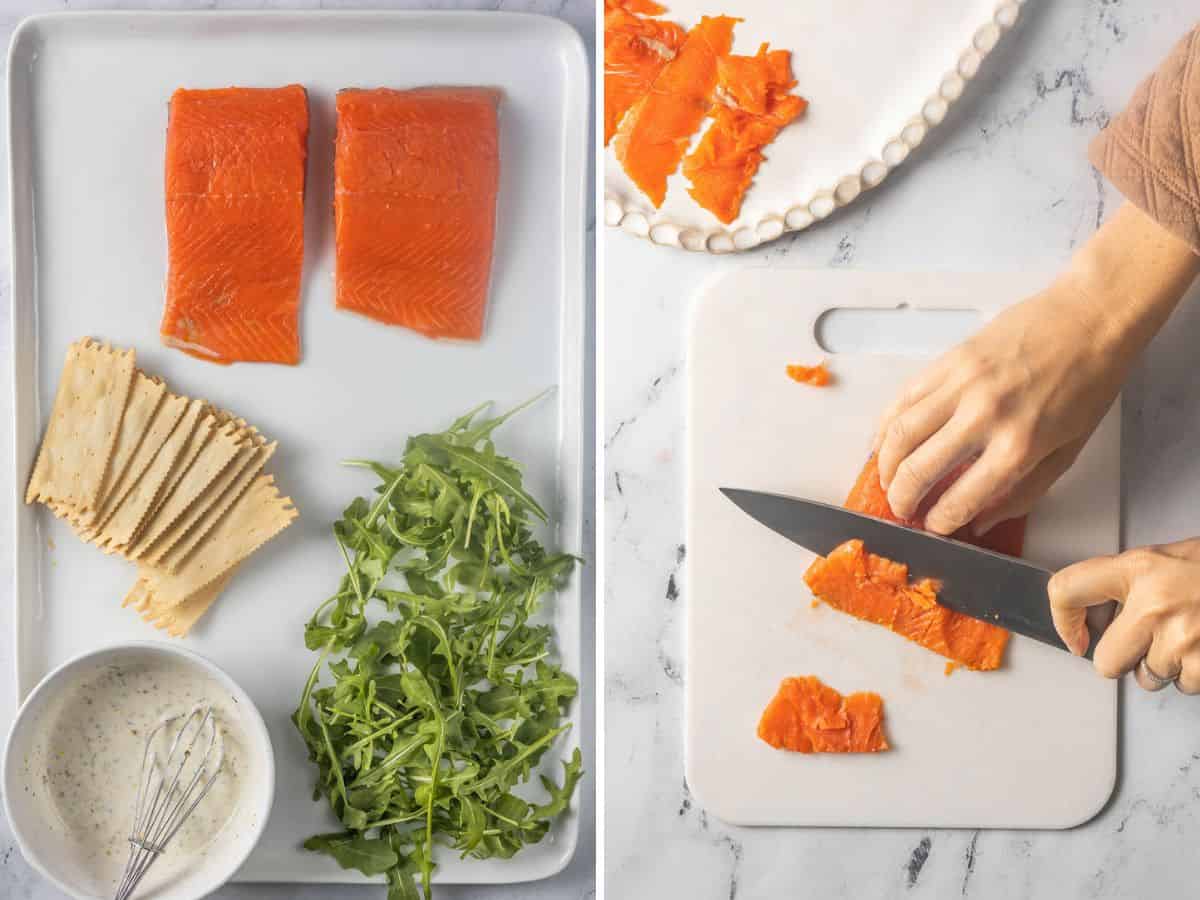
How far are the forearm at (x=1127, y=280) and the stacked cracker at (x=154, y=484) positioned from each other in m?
0.58

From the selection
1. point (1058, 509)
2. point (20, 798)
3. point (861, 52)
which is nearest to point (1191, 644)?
point (1058, 509)

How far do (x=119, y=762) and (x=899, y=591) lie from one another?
612 mm

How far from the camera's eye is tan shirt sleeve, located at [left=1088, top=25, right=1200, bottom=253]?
0.56 m

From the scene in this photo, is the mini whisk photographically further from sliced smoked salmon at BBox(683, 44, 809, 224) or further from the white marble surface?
sliced smoked salmon at BBox(683, 44, 809, 224)

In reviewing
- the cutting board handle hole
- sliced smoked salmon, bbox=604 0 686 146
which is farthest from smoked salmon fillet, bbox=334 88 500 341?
the cutting board handle hole

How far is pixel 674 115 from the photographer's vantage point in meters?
0.69

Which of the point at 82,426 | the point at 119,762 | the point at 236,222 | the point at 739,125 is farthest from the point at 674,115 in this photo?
the point at 119,762

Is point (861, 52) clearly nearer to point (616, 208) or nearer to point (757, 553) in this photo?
point (616, 208)

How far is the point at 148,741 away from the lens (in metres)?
0.89

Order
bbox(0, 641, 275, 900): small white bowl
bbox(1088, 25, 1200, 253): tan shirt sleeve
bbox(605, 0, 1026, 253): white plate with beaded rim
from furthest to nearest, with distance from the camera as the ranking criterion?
bbox(0, 641, 275, 900): small white bowl < bbox(605, 0, 1026, 253): white plate with beaded rim < bbox(1088, 25, 1200, 253): tan shirt sleeve

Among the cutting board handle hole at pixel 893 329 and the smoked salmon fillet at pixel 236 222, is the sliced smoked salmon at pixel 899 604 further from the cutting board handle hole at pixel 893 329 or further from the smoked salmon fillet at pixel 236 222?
the smoked salmon fillet at pixel 236 222

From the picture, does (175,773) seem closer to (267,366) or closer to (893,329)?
(267,366)

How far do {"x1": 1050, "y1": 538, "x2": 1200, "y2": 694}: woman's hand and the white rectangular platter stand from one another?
41 cm

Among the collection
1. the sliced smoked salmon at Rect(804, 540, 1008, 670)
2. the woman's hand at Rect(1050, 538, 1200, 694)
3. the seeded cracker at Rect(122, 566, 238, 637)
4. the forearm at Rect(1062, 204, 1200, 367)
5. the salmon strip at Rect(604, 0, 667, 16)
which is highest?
the salmon strip at Rect(604, 0, 667, 16)
